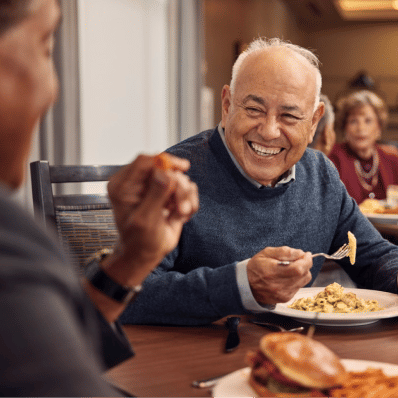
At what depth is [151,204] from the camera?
0.64 meters

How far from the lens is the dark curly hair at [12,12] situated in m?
0.42

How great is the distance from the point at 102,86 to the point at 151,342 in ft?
10.9

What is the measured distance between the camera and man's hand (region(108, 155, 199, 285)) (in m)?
0.64

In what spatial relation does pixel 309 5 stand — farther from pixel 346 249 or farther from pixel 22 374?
pixel 22 374

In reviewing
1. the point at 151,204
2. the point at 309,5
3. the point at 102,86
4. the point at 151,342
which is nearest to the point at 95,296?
the point at 151,204

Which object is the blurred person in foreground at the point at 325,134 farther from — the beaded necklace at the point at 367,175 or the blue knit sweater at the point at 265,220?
the blue knit sweater at the point at 265,220

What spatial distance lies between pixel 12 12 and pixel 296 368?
47cm

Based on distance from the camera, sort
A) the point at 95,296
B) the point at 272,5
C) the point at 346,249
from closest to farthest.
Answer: the point at 95,296, the point at 346,249, the point at 272,5

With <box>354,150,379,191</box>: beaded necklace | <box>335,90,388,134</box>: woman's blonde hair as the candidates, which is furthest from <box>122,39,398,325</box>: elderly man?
<box>335,90,388,134</box>: woman's blonde hair

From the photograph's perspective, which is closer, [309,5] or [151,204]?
[151,204]

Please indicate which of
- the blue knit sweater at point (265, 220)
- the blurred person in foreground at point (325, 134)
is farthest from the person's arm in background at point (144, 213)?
the blurred person in foreground at point (325, 134)

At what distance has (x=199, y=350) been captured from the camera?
98cm

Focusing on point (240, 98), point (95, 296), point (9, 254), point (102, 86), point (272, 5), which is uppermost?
point (272, 5)

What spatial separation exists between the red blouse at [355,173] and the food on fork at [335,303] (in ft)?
Result: 8.87
